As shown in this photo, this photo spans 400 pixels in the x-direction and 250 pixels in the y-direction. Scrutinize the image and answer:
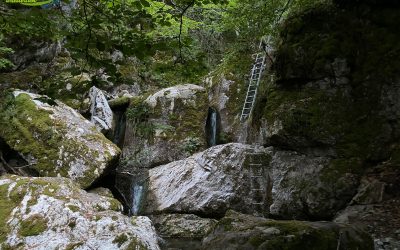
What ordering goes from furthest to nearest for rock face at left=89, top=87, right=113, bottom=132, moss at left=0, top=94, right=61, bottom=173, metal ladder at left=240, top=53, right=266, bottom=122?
1. rock face at left=89, top=87, right=113, bottom=132
2. metal ladder at left=240, top=53, right=266, bottom=122
3. moss at left=0, top=94, right=61, bottom=173

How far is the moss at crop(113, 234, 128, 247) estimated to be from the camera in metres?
4.98

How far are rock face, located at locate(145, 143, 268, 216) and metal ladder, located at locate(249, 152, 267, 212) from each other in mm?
20

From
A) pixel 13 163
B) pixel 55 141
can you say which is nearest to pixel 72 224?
pixel 55 141

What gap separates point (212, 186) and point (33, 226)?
3817 millimetres

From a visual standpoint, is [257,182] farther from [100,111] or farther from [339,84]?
[100,111]

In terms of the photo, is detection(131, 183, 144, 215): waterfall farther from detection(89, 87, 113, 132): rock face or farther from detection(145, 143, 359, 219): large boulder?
detection(89, 87, 113, 132): rock face

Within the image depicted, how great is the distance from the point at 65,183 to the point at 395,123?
5.28 metres

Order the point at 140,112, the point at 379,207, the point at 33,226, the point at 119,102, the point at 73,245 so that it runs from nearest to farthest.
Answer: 1. the point at 379,207
2. the point at 73,245
3. the point at 33,226
4. the point at 140,112
5. the point at 119,102

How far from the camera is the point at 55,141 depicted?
8617 millimetres

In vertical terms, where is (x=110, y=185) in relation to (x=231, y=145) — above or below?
below

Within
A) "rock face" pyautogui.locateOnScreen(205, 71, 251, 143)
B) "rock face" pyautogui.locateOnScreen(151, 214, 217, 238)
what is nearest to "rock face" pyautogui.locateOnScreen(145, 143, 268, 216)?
"rock face" pyautogui.locateOnScreen(151, 214, 217, 238)

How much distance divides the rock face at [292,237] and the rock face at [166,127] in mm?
7096

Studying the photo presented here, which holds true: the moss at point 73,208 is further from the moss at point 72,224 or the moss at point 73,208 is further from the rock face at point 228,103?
the rock face at point 228,103

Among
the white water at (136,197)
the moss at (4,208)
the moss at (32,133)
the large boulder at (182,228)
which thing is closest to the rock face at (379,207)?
the large boulder at (182,228)
